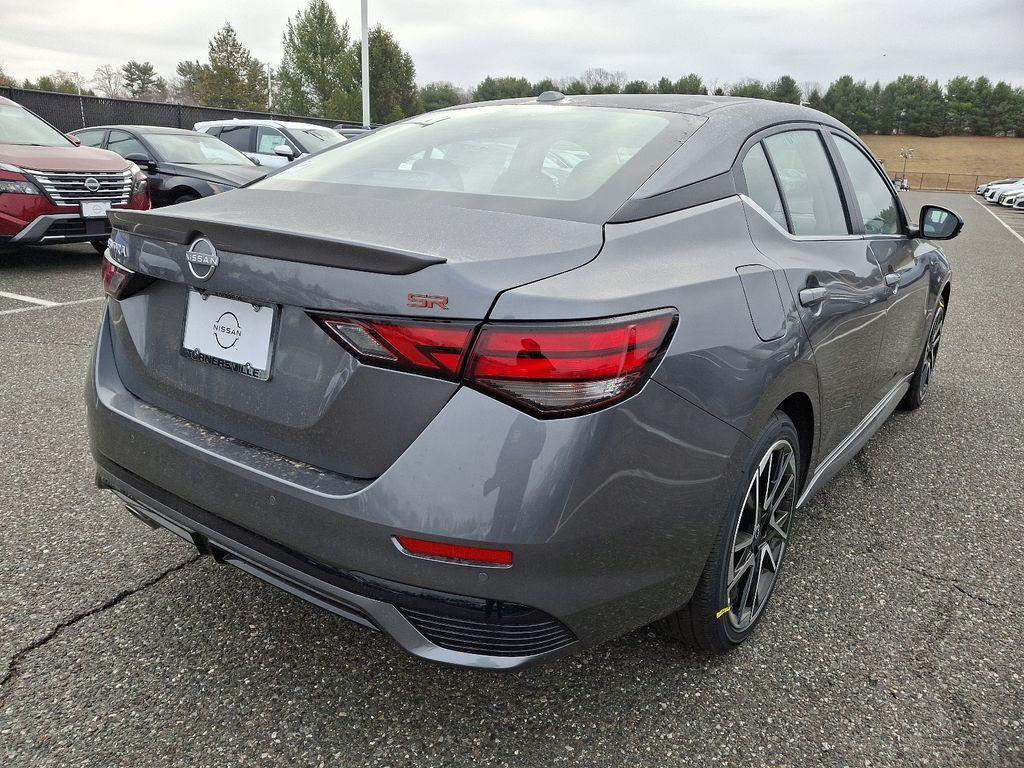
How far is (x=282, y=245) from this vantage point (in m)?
1.66

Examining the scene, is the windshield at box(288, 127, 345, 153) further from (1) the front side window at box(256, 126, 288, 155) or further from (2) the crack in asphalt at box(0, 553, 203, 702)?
(2) the crack in asphalt at box(0, 553, 203, 702)

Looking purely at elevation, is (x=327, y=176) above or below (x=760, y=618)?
above

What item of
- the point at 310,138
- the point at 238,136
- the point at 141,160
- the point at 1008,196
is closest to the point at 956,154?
the point at 1008,196

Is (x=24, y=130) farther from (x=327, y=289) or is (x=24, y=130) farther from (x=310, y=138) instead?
(x=327, y=289)

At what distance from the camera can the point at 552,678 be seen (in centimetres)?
213

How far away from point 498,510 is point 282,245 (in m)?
0.72

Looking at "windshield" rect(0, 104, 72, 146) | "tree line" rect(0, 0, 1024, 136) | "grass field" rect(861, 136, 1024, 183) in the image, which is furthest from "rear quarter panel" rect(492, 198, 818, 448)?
"grass field" rect(861, 136, 1024, 183)

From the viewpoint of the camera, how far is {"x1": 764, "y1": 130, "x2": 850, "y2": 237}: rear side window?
2.51 m

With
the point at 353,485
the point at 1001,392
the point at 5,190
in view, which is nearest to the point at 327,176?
the point at 353,485

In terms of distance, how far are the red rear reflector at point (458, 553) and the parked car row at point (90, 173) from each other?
4.36m

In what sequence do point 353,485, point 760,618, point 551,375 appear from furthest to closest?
1. point 760,618
2. point 353,485
3. point 551,375

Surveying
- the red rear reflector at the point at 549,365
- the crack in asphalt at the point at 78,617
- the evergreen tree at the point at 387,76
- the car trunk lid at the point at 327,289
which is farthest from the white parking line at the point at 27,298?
the evergreen tree at the point at 387,76

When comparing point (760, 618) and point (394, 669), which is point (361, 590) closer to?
point (394, 669)

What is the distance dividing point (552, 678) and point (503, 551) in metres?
0.79
